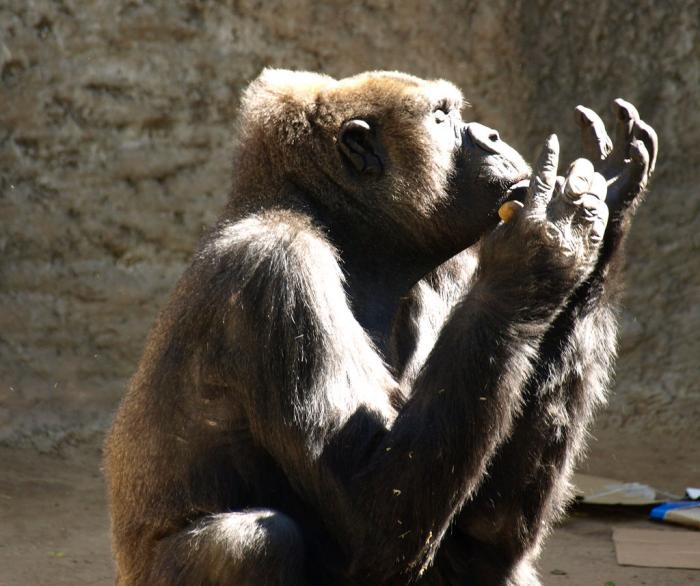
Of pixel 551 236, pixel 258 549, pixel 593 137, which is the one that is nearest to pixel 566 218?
pixel 551 236

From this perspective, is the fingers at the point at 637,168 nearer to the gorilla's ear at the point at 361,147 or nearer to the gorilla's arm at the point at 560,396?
the gorilla's arm at the point at 560,396

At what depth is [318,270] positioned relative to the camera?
3.94 m

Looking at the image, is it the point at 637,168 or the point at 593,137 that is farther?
the point at 593,137

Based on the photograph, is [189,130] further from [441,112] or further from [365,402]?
→ [365,402]

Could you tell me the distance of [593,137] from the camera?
14.0ft

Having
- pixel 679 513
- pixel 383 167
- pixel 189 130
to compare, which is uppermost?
pixel 383 167

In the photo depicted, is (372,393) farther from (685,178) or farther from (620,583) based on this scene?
(685,178)

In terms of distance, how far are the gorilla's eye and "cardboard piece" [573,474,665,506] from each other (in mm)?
Result: 3056

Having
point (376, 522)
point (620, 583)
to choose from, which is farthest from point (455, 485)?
point (620, 583)

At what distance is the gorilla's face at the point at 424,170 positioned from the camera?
14.4ft

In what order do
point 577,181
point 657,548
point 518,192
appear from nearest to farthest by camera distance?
point 577,181 < point 518,192 < point 657,548

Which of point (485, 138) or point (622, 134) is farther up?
point (622, 134)

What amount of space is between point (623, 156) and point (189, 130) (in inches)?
164

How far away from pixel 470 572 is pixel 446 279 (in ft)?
3.52
